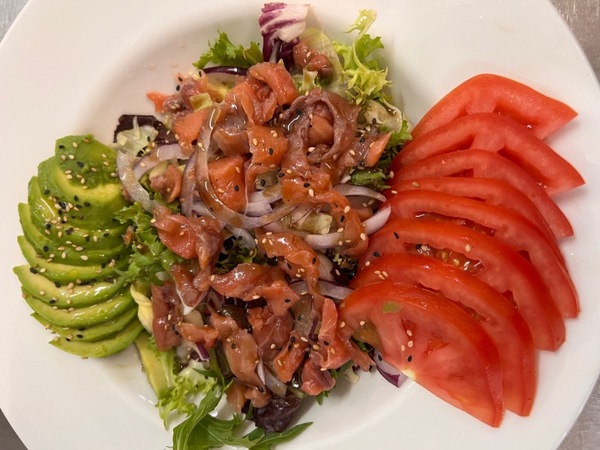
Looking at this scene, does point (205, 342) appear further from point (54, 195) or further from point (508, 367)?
point (508, 367)

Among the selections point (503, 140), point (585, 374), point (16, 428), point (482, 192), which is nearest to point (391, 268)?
point (482, 192)

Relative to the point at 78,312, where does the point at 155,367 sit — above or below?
below

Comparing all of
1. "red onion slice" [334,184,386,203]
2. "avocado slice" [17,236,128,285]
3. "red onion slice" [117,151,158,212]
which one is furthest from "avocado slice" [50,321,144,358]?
"red onion slice" [334,184,386,203]

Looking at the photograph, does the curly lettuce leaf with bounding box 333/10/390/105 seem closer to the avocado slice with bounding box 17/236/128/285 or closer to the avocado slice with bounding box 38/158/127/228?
the avocado slice with bounding box 38/158/127/228

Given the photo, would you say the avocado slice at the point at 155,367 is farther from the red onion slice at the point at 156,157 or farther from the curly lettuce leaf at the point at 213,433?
the red onion slice at the point at 156,157

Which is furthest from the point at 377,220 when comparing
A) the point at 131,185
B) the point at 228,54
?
the point at 131,185

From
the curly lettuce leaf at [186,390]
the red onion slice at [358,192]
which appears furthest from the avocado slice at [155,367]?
the red onion slice at [358,192]

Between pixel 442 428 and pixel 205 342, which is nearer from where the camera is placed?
pixel 442 428

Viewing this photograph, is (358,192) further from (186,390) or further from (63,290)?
(63,290)
